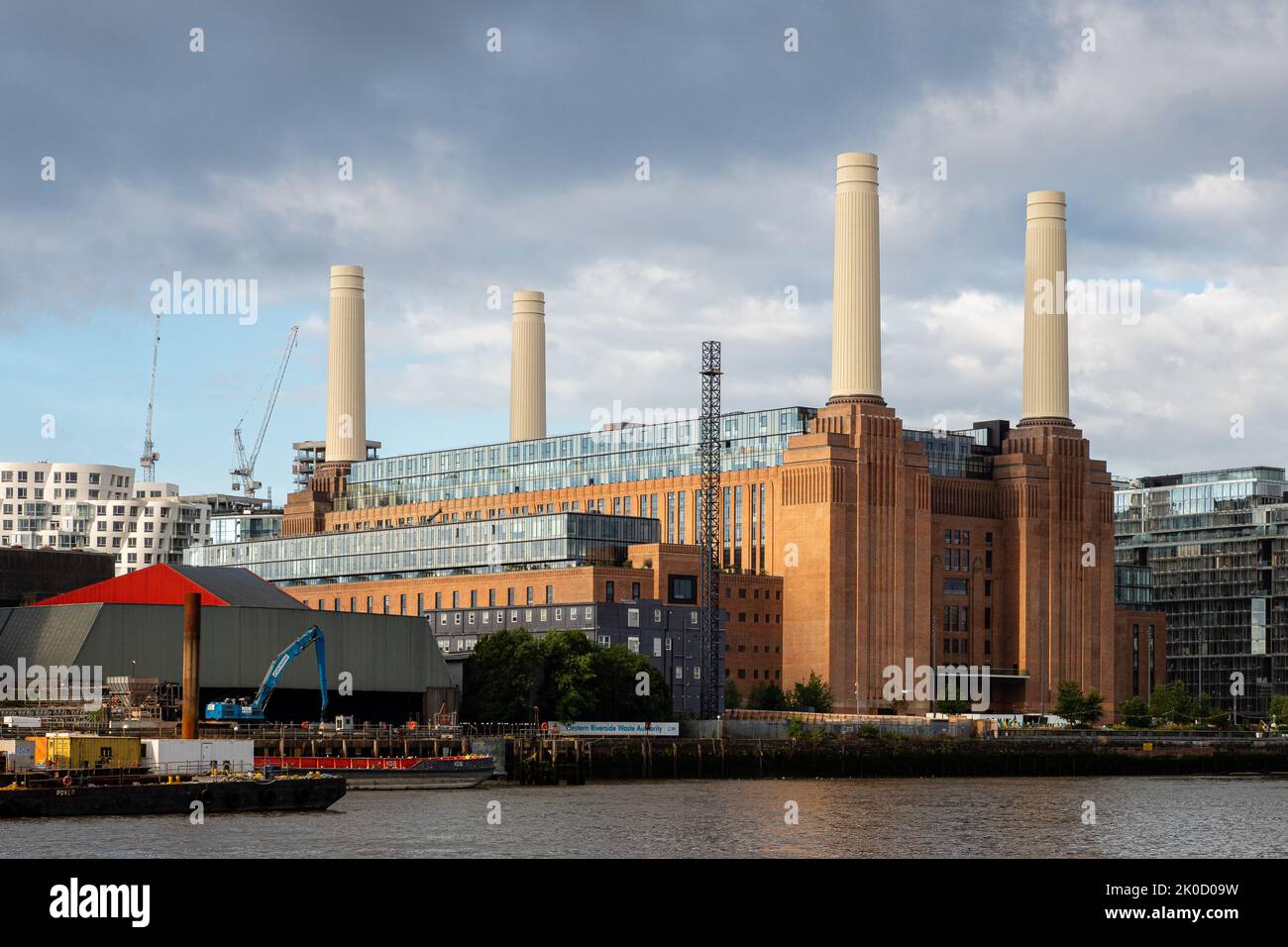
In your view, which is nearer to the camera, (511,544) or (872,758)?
(872,758)

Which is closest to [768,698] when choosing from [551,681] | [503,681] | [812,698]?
[812,698]

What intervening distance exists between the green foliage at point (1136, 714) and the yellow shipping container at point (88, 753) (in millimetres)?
123944

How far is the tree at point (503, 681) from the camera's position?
477 feet

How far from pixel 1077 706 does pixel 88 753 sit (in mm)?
121587

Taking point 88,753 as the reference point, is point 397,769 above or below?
below

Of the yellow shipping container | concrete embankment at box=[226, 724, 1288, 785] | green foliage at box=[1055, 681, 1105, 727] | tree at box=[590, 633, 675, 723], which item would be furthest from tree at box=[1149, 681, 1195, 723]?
the yellow shipping container

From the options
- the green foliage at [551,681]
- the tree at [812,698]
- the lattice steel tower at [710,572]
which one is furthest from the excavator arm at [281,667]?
the tree at [812,698]

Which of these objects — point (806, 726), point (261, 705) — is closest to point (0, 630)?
point (261, 705)

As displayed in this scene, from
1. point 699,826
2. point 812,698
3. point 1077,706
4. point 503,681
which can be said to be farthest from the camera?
point 1077,706

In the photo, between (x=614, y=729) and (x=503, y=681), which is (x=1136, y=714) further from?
(x=503, y=681)

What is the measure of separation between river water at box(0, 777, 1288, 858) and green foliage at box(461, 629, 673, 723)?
1095 inches

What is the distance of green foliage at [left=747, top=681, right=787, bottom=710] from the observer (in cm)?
17838

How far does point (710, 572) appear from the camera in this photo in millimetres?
170250

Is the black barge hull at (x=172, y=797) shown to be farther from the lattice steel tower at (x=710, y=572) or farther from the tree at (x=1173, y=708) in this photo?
the tree at (x=1173, y=708)
